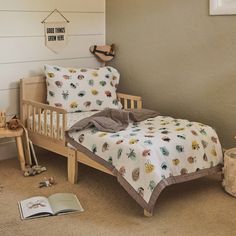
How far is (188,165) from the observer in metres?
2.80

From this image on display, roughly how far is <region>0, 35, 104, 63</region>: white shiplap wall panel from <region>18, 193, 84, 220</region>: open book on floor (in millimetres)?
1302

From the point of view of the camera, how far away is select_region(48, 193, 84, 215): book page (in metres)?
2.65

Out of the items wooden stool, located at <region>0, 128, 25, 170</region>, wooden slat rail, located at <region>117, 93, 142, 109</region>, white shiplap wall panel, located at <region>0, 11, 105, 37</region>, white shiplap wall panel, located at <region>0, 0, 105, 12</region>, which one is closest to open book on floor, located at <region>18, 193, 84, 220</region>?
wooden stool, located at <region>0, 128, 25, 170</region>

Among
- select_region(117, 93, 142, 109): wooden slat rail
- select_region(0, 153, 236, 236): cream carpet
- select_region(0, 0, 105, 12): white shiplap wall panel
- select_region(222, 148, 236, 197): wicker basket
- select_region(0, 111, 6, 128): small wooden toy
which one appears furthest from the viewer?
select_region(117, 93, 142, 109): wooden slat rail

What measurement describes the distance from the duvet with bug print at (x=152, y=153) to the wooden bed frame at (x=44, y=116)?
0.33ft

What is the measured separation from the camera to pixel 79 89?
3.62 metres

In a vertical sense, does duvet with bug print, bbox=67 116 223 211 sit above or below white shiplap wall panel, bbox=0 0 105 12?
below

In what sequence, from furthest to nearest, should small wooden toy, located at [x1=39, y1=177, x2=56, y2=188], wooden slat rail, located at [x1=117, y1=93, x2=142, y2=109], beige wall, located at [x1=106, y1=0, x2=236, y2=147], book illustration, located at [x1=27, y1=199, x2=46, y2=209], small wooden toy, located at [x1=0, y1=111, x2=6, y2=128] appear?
wooden slat rail, located at [x1=117, y1=93, x2=142, y2=109] → small wooden toy, located at [x1=0, y1=111, x2=6, y2=128] → beige wall, located at [x1=106, y1=0, x2=236, y2=147] → small wooden toy, located at [x1=39, y1=177, x2=56, y2=188] → book illustration, located at [x1=27, y1=199, x2=46, y2=209]

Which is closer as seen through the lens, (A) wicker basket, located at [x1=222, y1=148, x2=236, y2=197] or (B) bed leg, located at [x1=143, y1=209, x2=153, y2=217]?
(B) bed leg, located at [x1=143, y1=209, x2=153, y2=217]

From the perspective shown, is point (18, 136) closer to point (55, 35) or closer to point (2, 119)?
point (2, 119)

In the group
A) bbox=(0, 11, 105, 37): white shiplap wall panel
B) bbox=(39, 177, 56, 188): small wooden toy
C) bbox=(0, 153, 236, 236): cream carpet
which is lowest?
bbox=(0, 153, 236, 236): cream carpet

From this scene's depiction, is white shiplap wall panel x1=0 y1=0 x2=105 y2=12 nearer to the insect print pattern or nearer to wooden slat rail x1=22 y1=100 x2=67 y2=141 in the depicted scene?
wooden slat rail x1=22 y1=100 x2=67 y2=141

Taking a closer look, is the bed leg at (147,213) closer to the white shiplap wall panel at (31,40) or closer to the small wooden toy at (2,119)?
the small wooden toy at (2,119)

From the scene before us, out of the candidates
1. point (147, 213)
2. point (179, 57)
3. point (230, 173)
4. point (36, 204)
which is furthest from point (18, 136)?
point (230, 173)
